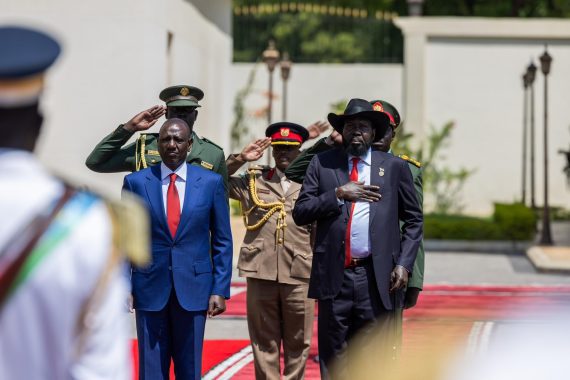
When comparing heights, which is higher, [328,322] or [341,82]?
[341,82]

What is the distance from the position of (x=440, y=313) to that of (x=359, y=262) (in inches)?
268

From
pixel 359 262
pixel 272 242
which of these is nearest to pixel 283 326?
pixel 272 242

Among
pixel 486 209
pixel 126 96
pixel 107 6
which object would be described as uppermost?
pixel 107 6

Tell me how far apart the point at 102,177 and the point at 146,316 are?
9.39 m

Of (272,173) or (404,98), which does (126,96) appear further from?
(404,98)

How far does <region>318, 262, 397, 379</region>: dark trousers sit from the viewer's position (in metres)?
6.90

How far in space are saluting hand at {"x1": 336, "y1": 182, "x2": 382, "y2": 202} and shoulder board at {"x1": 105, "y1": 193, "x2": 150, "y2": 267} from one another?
4031 millimetres

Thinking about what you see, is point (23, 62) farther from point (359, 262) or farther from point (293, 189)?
point (293, 189)

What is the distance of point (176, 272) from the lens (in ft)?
21.9

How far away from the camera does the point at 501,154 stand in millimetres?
28516

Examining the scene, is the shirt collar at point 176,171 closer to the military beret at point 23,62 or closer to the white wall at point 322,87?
the military beret at point 23,62

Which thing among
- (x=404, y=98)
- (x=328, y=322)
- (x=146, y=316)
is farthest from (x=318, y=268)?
(x=404, y=98)

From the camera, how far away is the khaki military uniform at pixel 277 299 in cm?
800

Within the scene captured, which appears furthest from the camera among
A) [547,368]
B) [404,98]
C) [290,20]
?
[290,20]
